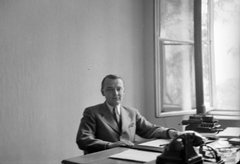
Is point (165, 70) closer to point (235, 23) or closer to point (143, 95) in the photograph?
point (143, 95)

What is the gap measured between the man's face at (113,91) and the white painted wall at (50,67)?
60 cm

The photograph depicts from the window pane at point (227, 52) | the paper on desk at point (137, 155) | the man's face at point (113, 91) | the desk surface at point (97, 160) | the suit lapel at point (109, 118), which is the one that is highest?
the window pane at point (227, 52)

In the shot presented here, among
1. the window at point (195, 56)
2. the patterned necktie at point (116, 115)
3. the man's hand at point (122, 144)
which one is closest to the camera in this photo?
the man's hand at point (122, 144)

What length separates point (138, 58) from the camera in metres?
3.95

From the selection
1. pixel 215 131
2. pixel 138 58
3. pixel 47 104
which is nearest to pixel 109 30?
pixel 138 58

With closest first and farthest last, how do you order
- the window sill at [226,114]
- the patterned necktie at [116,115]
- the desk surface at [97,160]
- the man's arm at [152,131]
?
A: the desk surface at [97,160], the man's arm at [152,131], the patterned necktie at [116,115], the window sill at [226,114]

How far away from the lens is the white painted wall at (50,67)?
8.10 ft

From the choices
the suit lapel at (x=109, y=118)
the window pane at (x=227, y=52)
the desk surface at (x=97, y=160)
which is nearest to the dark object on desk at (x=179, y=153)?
the desk surface at (x=97, y=160)

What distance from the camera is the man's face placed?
8.04 ft

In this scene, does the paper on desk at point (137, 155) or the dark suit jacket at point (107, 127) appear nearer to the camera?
the paper on desk at point (137, 155)

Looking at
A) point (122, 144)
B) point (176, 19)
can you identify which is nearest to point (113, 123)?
point (122, 144)

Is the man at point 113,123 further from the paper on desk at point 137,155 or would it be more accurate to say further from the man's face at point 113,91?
the paper on desk at point 137,155

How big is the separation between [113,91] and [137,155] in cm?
86

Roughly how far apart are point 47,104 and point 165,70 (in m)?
1.41
